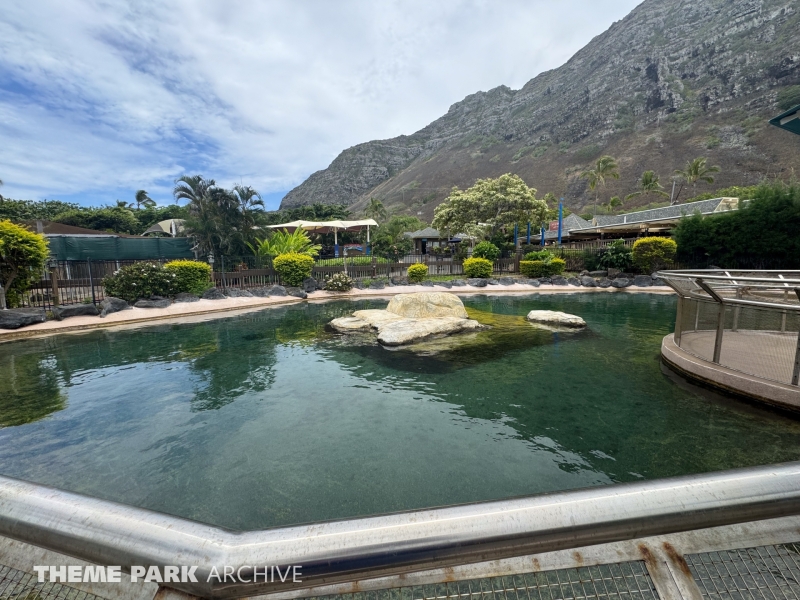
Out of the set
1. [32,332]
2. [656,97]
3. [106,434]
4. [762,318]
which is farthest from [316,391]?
[656,97]

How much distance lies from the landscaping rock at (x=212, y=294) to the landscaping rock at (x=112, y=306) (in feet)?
9.45

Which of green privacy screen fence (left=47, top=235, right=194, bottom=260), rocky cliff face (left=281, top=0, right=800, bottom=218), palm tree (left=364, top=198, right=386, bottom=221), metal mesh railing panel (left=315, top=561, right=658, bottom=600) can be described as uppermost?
rocky cliff face (left=281, top=0, right=800, bottom=218)

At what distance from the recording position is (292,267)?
19.7m

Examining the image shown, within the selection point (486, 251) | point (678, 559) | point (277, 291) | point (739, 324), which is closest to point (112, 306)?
point (277, 291)

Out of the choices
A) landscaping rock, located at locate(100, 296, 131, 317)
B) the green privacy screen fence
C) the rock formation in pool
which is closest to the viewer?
the rock formation in pool

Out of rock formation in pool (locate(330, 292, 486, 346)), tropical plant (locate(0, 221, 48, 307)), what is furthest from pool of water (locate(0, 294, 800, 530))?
tropical plant (locate(0, 221, 48, 307))

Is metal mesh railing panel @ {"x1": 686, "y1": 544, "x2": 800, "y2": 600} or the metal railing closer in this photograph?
metal mesh railing panel @ {"x1": 686, "y1": 544, "x2": 800, "y2": 600}

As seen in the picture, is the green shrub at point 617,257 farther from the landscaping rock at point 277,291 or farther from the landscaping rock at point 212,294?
the landscaping rock at point 212,294

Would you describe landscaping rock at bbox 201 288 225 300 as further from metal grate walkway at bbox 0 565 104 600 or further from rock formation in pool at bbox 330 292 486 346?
metal grate walkway at bbox 0 565 104 600

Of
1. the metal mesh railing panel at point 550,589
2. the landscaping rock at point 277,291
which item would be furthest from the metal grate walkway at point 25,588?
the landscaping rock at point 277,291

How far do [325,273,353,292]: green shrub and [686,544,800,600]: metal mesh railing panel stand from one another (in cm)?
1901

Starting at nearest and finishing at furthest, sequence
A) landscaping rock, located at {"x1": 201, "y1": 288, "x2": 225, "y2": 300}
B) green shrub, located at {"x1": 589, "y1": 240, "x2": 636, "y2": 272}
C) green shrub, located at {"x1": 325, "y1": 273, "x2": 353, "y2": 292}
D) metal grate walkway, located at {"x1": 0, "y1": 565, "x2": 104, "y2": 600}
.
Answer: metal grate walkway, located at {"x1": 0, "y1": 565, "x2": 104, "y2": 600} → landscaping rock, located at {"x1": 201, "y1": 288, "x2": 225, "y2": 300} → green shrub, located at {"x1": 325, "y1": 273, "x2": 353, "y2": 292} → green shrub, located at {"x1": 589, "y1": 240, "x2": 636, "y2": 272}

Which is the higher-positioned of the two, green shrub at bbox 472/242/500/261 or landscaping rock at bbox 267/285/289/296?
green shrub at bbox 472/242/500/261

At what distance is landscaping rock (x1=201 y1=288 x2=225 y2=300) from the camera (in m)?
16.1
